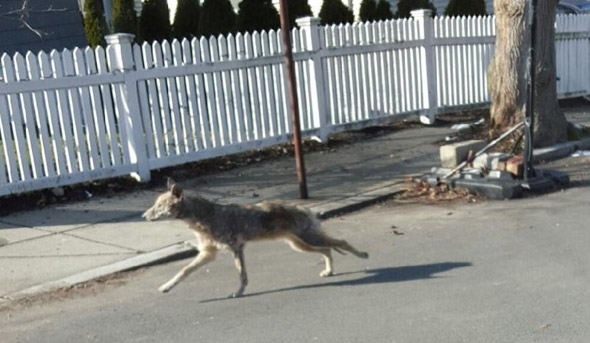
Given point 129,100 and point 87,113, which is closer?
point 87,113

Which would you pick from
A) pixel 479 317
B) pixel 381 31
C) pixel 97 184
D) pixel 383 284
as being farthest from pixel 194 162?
pixel 479 317

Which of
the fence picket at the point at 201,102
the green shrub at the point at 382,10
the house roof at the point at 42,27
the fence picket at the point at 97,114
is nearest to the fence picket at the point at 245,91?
the fence picket at the point at 201,102

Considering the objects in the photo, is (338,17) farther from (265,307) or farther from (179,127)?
(265,307)

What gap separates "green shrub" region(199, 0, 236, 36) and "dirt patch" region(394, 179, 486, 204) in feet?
31.7

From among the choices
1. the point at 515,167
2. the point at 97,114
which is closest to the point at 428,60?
the point at 515,167

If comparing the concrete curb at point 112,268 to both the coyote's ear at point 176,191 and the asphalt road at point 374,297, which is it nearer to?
the asphalt road at point 374,297

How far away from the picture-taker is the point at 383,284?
19.4 feet

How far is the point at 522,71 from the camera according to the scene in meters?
11.2

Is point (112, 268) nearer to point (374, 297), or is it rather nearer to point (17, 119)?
point (374, 297)

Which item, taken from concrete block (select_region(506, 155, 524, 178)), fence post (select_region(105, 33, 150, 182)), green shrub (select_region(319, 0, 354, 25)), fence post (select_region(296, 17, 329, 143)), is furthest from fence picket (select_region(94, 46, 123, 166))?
green shrub (select_region(319, 0, 354, 25))

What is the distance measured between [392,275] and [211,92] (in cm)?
476

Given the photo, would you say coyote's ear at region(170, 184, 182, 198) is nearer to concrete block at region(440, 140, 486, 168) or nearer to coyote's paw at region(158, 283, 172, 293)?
coyote's paw at region(158, 283, 172, 293)

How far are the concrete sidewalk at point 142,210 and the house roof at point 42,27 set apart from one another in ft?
26.0

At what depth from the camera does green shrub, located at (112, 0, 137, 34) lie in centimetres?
1658
